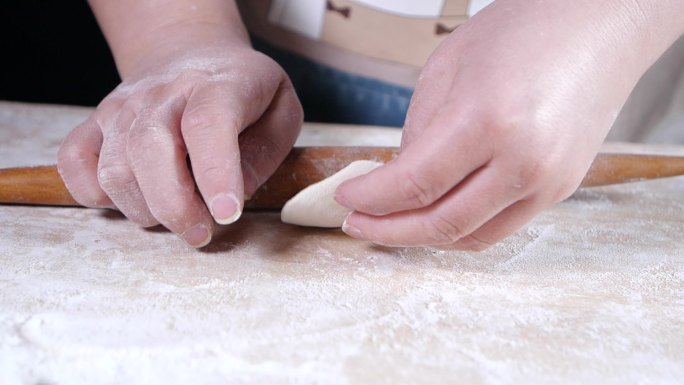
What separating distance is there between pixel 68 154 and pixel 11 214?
4.2 inches

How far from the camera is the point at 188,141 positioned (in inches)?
26.9

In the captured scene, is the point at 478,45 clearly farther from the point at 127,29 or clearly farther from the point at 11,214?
the point at 127,29

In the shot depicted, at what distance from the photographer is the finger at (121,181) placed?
0.71 meters

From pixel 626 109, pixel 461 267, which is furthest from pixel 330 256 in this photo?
pixel 626 109

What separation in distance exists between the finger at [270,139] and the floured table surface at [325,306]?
7 centimetres

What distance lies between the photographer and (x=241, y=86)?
2.50ft

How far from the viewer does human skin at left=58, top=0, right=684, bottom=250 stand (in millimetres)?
539

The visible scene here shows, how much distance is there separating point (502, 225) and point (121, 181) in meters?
0.41

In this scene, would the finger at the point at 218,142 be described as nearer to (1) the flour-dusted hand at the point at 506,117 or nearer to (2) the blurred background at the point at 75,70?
(1) the flour-dusted hand at the point at 506,117

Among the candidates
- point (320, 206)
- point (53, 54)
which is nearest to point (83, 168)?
point (320, 206)

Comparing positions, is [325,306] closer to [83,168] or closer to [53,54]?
[83,168]

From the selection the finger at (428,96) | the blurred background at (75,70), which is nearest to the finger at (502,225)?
the finger at (428,96)

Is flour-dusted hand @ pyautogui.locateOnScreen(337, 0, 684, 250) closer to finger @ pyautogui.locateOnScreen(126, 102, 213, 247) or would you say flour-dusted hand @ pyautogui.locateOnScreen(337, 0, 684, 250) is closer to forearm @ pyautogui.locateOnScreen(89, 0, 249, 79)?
finger @ pyautogui.locateOnScreen(126, 102, 213, 247)

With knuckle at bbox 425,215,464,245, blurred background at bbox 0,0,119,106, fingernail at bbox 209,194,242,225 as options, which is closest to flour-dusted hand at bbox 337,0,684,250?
knuckle at bbox 425,215,464,245
